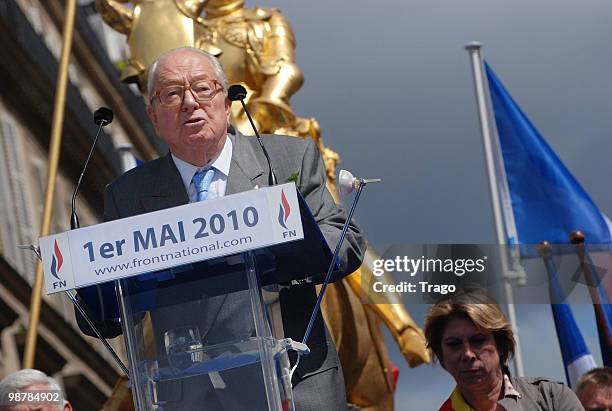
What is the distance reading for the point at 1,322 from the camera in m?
16.4

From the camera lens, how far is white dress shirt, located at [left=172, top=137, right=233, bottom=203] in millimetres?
4715

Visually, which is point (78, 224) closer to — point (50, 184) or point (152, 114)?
point (152, 114)

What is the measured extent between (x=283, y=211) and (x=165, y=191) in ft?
2.09

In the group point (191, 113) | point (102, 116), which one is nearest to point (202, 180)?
point (191, 113)

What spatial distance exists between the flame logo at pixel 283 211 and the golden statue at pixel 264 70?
5.68 m

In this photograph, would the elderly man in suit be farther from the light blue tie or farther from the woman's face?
the woman's face

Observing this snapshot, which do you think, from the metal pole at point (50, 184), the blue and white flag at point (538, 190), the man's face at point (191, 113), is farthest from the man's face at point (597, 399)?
the blue and white flag at point (538, 190)

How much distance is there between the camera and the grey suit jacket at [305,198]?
4594mm

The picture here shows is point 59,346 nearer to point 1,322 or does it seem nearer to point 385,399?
point 1,322

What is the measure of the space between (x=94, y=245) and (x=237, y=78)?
677 cm

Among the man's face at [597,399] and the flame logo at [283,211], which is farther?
the man's face at [597,399]

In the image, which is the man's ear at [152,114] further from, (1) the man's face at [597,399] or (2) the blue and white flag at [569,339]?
(2) the blue and white flag at [569,339]

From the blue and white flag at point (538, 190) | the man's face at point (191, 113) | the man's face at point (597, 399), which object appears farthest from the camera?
the blue and white flag at point (538, 190)

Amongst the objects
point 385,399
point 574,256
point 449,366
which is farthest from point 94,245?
point 385,399
